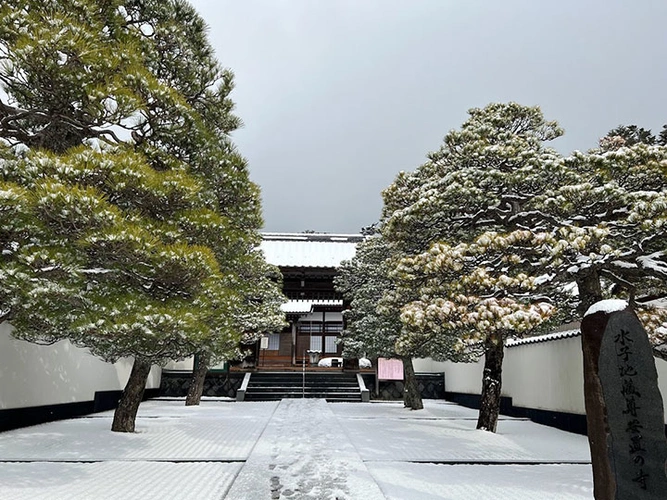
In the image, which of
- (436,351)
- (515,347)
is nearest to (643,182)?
(436,351)

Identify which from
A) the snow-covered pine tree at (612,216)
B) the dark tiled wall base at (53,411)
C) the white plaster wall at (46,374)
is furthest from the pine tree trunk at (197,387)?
the snow-covered pine tree at (612,216)

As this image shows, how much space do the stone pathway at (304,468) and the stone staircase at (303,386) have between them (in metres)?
7.33

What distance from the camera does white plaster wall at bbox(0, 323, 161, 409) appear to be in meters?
7.95

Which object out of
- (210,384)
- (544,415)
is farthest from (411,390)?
(210,384)

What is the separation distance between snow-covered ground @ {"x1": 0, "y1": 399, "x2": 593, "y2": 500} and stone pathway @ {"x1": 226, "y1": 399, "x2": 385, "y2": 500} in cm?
1

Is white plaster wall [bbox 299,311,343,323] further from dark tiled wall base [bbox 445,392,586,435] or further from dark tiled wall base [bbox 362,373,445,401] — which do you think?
dark tiled wall base [bbox 445,392,586,435]

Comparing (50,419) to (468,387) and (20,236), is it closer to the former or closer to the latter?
(20,236)

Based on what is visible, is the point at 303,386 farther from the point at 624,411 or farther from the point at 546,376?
the point at 624,411

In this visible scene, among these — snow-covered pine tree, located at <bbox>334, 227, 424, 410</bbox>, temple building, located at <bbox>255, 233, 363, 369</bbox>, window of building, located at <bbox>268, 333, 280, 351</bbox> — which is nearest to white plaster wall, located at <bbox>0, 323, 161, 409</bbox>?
snow-covered pine tree, located at <bbox>334, 227, 424, 410</bbox>

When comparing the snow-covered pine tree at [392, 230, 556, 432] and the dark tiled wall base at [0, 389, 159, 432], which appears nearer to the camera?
the snow-covered pine tree at [392, 230, 556, 432]

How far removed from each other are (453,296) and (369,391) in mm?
10857

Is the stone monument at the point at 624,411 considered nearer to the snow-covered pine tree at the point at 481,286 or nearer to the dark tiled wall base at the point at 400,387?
the snow-covered pine tree at the point at 481,286

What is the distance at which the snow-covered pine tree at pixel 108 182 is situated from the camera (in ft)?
14.5

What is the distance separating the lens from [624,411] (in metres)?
2.99
